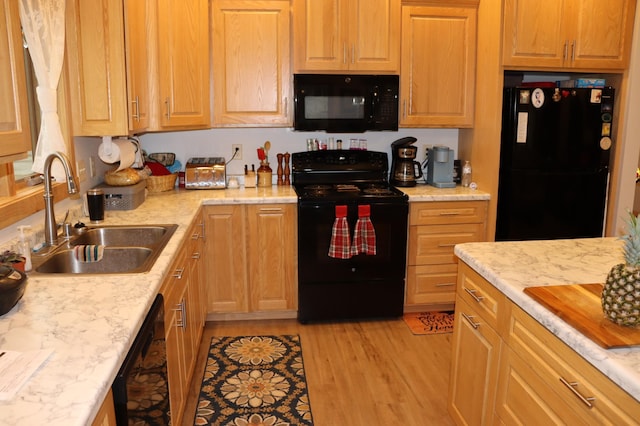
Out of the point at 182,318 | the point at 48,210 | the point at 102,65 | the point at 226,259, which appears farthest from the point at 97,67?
the point at 226,259

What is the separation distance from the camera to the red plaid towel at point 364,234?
3.29 metres

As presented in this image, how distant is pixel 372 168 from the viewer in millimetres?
3787

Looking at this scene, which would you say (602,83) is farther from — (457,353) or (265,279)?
(265,279)

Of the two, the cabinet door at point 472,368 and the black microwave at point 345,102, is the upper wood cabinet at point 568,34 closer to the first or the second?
the black microwave at point 345,102

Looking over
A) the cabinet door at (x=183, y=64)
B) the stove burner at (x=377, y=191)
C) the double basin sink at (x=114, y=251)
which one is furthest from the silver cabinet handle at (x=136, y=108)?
the stove burner at (x=377, y=191)

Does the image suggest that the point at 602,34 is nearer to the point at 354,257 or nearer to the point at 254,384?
the point at 354,257

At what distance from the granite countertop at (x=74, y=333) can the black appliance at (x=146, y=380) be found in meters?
0.06

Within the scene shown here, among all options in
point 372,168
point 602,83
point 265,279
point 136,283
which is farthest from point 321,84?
point 136,283

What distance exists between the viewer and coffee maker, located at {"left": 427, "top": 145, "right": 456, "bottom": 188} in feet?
12.0

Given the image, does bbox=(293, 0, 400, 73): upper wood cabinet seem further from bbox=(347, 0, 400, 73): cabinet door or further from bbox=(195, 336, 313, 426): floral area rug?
bbox=(195, 336, 313, 426): floral area rug

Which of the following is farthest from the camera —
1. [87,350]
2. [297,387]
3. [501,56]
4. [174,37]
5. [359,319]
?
[359,319]

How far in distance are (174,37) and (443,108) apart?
1860 millimetres

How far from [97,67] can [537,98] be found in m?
2.62

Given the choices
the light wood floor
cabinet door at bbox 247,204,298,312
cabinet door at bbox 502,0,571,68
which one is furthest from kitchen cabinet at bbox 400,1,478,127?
the light wood floor
